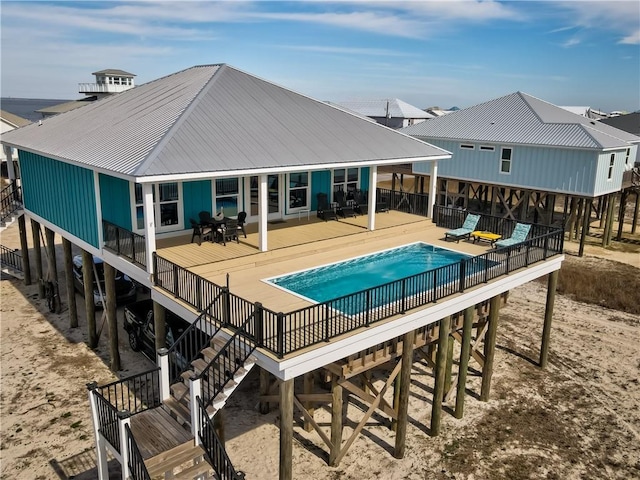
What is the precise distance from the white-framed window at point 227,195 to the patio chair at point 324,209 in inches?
130

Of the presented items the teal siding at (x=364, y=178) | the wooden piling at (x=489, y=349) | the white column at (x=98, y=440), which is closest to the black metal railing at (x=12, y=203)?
the teal siding at (x=364, y=178)

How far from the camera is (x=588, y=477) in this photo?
1241cm

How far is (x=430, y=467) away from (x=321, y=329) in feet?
16.4

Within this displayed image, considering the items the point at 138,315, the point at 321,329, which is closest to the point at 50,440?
the point at 138,315

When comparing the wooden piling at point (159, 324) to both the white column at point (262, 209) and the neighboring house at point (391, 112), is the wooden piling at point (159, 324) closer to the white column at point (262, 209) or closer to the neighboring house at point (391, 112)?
the white column at point (262, 209)

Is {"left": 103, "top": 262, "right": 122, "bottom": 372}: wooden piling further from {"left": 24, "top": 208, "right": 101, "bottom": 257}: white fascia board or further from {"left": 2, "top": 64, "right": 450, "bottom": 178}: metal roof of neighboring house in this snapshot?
{"left": 2, "top": 64, "right": 450, "bottom": 178}: metal roof of neighboring house

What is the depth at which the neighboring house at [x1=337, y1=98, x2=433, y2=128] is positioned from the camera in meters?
Result: 64.4

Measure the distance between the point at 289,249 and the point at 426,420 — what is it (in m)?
6.15

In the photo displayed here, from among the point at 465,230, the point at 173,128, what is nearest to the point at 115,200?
the point at 173,128

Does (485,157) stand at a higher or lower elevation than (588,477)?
Result: higher

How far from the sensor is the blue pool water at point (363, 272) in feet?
42.8

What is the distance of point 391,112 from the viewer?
65562mm

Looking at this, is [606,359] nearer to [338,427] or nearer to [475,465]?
[475,465]

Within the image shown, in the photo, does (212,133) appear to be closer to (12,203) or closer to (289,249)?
(289,249)
